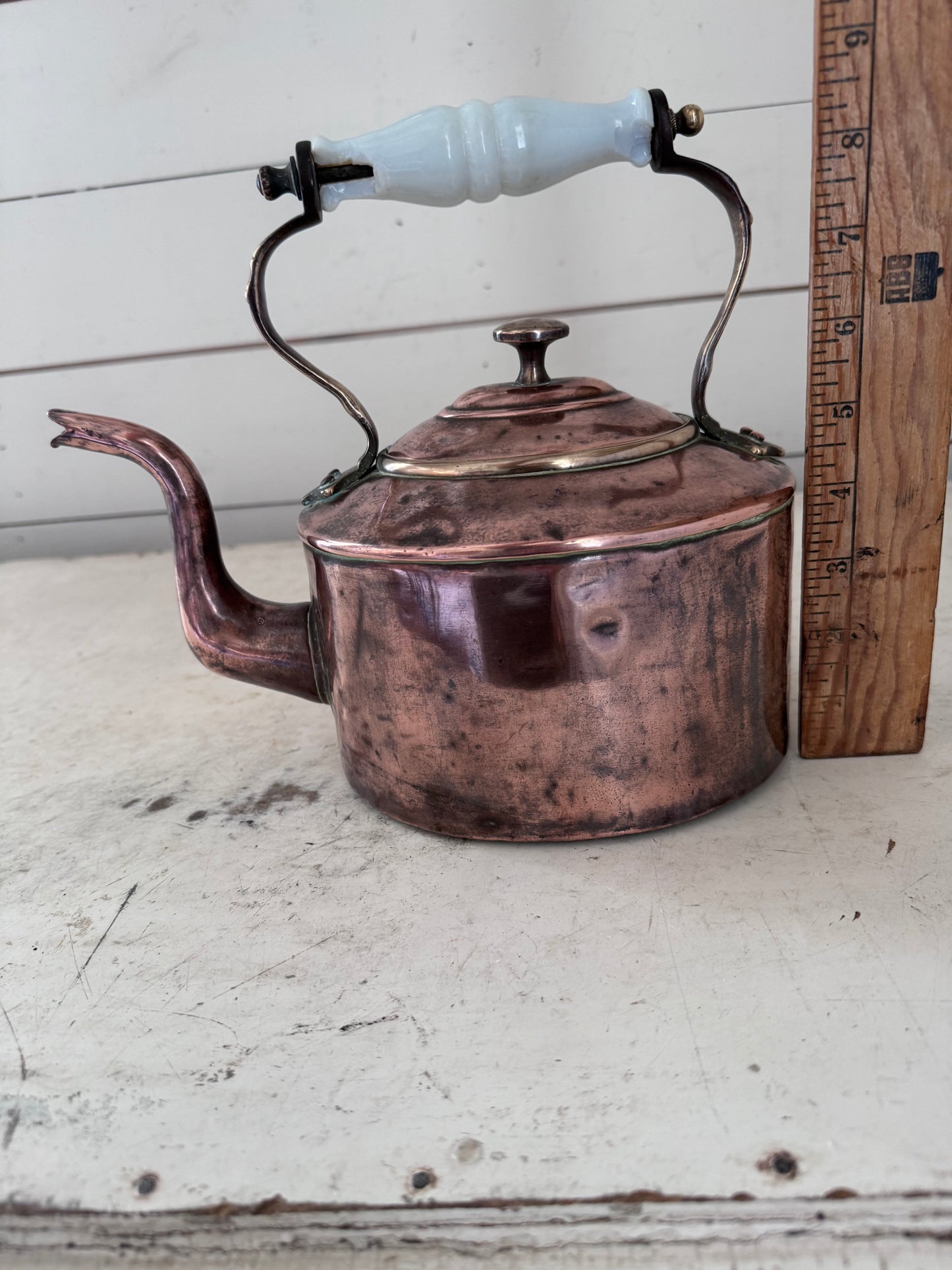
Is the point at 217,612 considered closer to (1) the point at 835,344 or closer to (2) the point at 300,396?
(1) the point at 835,344

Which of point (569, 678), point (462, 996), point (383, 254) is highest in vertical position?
point (383, 254)

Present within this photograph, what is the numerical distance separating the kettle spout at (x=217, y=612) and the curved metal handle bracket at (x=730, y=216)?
413mm

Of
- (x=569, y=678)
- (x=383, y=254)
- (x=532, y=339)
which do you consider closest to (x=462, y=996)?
(x=569, y=678)

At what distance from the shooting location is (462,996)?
0.68 metres

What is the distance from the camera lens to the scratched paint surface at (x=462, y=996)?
55 centimetres

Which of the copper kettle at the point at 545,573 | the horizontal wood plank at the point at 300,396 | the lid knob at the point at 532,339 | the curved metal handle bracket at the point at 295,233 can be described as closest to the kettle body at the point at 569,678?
the copper kettle at the point at 545,573

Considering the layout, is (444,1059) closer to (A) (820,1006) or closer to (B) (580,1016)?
(B) (580,1016)

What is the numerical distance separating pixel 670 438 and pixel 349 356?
47.3 inches

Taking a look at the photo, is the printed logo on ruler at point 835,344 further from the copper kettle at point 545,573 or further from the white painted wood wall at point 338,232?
→ the white painted wood wall at point 338,232

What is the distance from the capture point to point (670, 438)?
0.85m

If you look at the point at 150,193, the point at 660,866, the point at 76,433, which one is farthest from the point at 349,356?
the point at 660,866

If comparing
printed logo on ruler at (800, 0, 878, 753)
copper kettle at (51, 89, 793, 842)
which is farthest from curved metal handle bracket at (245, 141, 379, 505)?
printed logo on ruler at (800, 0, 878, 753)

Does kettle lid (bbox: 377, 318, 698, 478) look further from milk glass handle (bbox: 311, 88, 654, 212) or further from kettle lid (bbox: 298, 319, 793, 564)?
milk glass handle (bbox: 311, 88, 654, 212)

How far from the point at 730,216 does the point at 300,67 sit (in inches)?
45.6
